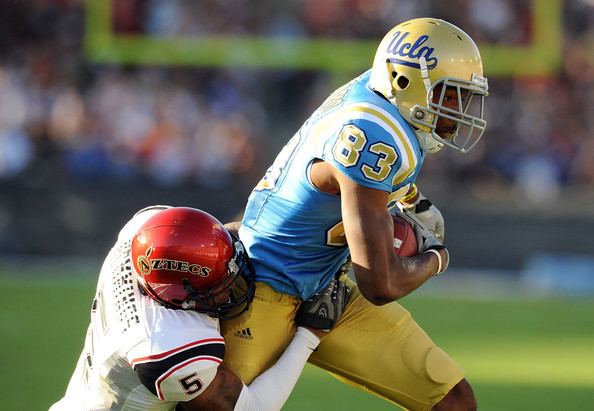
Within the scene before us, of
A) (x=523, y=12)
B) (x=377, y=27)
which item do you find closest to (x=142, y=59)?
(x=377, y=27)

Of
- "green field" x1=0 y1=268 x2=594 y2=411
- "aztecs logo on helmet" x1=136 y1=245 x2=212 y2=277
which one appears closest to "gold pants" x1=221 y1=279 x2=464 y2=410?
"aztecs logo on helmet" x1=136 y1=245 x2=212 y2=277

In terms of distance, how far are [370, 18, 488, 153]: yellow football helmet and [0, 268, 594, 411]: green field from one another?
260 centimetres

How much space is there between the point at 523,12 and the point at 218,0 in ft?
13.8

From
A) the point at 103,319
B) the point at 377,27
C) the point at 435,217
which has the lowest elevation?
the point at 377,27

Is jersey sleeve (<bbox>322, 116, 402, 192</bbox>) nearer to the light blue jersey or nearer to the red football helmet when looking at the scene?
the light blue jersey

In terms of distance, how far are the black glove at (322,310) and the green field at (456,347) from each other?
1.92 m

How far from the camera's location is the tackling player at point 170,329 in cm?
394

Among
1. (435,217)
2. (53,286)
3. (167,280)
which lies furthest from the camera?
(53,286)

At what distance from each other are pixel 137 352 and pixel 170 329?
150 mm

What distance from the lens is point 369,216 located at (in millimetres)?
3914

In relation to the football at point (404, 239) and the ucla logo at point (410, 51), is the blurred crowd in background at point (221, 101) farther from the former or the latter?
the ucla logo at point (410, 51)

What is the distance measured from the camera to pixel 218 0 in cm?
1486

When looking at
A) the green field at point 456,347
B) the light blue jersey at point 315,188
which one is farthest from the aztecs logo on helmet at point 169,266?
the green field at point 456,347

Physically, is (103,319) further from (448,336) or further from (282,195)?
(448,336)
